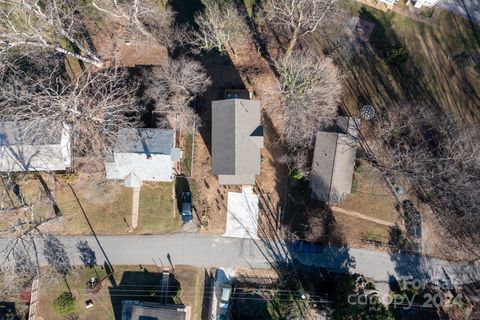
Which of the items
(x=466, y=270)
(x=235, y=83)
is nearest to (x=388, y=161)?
(x=466, y=270)

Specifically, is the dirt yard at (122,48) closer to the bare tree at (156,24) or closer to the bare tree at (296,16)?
the bare tree at (156,24)

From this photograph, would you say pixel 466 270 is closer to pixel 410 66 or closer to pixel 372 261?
pixel 372 261

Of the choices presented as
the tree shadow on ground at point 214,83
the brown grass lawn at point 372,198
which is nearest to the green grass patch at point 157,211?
the tree shadow on ground at point 214,83

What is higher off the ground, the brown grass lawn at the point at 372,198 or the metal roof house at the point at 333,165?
the metal roof house at the point at 333,165

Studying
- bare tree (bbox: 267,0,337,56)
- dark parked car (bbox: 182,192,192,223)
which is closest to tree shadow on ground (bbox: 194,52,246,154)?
dark parked car (bbox: 182,192,192,223)

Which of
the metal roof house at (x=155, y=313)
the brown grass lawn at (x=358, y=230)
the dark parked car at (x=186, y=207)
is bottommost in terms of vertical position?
the metal roof house at (x=155, y=313)

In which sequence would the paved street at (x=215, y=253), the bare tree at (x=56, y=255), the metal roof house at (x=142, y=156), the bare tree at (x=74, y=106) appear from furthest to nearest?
the paved street at (x=215, y=253) < the bare tree at (x=56, y=255) < the metal roof house at (x=142, y=156) < the bare tree at (x=74, y=106)

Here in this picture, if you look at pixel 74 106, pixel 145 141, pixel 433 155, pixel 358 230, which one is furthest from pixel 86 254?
pixel 433 155
